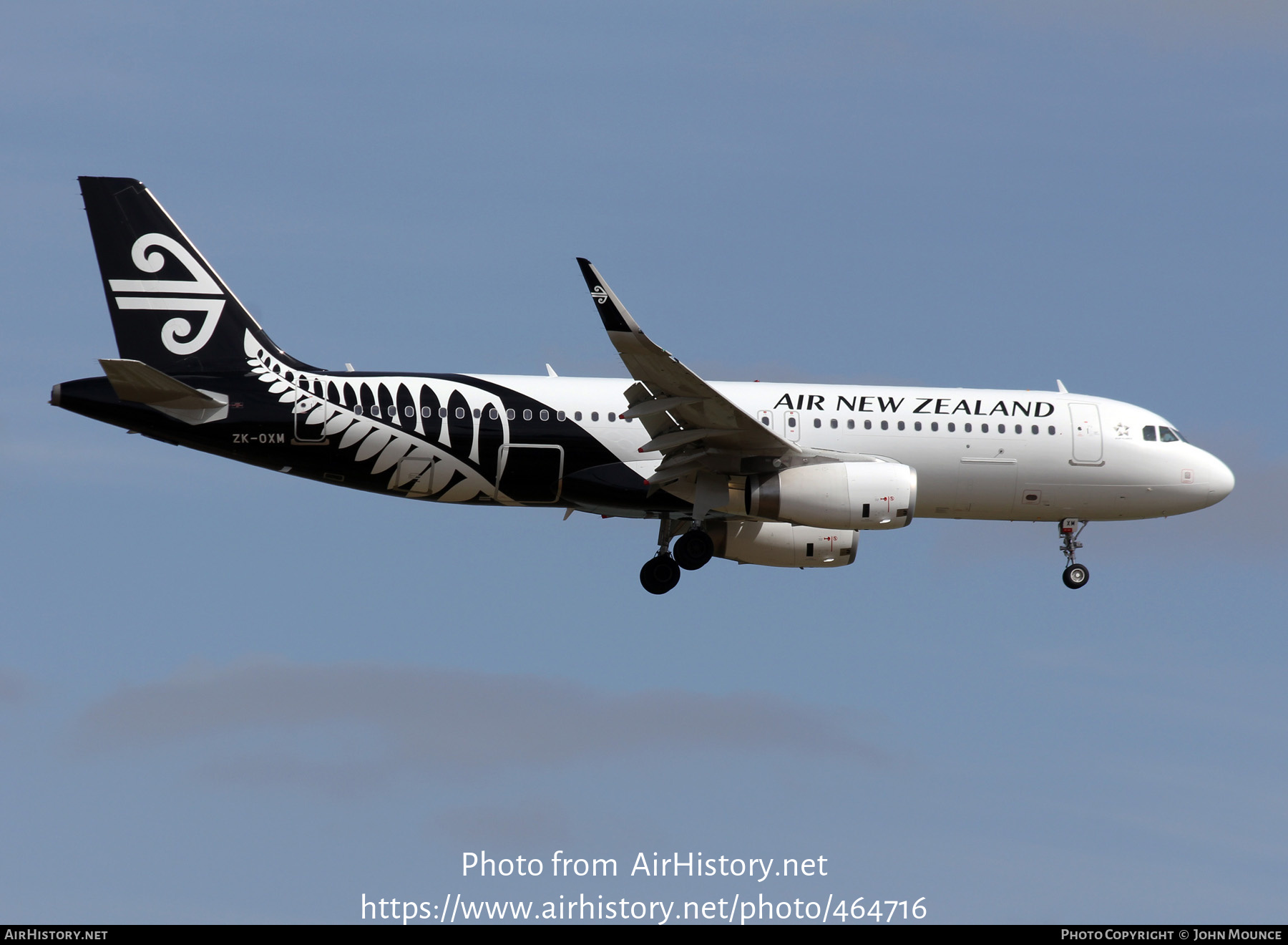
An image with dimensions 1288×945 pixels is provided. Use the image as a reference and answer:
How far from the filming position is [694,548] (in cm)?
3494

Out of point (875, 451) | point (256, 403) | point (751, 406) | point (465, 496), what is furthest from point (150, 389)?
point (875, 451)

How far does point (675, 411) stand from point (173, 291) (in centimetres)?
1130

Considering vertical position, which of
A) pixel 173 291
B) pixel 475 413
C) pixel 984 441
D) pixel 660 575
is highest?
pixel 173 291

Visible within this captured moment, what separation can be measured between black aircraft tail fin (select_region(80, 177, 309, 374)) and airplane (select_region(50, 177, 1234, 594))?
4 centimetres

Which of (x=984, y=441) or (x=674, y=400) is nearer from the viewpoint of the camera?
(x=674, y=400)

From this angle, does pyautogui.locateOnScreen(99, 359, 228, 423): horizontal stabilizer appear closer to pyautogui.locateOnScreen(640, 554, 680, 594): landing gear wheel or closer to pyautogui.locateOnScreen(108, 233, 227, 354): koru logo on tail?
pyautogui.locateOnScreen(108, 233, 227, 354): koru logo on tail

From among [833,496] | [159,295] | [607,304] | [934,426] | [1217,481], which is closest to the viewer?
[607,304]

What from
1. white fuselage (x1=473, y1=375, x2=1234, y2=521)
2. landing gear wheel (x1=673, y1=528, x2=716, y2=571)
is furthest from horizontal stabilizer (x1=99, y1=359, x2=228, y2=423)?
landing gear wheel (x1=673, y1=528, x2=716, y2=571)

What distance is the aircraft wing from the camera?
98.0 feet

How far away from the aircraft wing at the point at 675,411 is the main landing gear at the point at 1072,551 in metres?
7.94

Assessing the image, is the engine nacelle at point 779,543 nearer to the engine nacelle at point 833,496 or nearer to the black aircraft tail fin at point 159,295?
the engine nacelle at point 833,496

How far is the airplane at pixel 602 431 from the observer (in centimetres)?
3253

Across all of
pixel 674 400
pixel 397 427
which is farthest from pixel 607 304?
pixel 397 427

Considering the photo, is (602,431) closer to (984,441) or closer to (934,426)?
(934,426)
